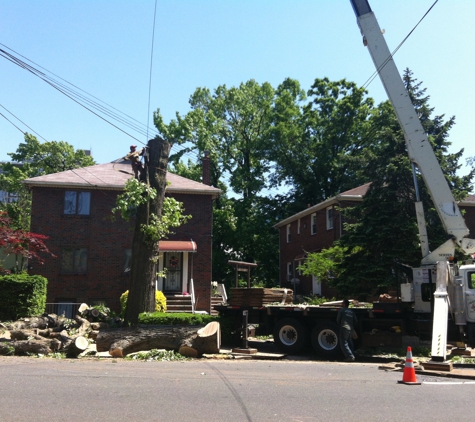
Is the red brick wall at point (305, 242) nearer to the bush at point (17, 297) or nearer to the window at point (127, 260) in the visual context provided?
the window at point (127, 260)

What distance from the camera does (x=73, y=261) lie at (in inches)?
995

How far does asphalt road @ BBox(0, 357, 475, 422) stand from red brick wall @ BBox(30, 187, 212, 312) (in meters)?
13.8

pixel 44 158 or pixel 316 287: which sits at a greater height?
pixel 44 158

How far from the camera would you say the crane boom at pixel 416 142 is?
43.2ft

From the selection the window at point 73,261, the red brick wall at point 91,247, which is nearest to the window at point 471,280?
the red brick wall at point 91,247

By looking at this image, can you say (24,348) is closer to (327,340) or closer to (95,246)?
(327,340)

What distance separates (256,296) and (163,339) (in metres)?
3.03

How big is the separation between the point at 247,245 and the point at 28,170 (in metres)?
18.7

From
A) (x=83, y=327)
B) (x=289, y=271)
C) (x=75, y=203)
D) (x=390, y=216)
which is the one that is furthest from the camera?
(x=289, y=271)

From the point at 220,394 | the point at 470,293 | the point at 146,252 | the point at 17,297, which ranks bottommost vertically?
the point at 220,394

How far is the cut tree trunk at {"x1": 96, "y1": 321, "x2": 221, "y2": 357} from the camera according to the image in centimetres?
1352

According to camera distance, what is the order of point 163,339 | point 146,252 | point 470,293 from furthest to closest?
1. point 146,252
2. point 163,339
3. point 470,293

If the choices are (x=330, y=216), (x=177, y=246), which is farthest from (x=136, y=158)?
(x=330, y=216)

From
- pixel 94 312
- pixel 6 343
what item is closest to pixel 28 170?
pixel 94 312
